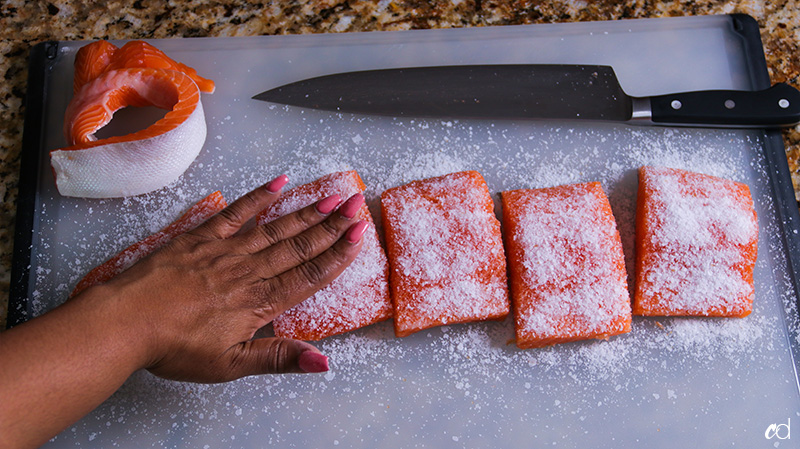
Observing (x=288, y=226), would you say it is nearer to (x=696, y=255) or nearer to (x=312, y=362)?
(x=312, y=362)

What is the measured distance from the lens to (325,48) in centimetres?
211

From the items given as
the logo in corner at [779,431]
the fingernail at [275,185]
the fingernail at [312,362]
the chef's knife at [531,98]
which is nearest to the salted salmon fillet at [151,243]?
the fingernail at [275,185]

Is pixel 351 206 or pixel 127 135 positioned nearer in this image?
pixel 351 206

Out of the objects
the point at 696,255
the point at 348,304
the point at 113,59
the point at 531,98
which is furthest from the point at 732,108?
the point at 113,59

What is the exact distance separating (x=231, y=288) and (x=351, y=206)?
403 millimetres

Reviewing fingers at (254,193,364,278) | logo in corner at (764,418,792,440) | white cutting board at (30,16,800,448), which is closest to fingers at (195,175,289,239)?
fingers at (254,193,364,278)

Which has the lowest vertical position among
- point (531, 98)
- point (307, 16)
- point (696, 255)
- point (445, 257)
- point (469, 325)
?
point (469, 325)

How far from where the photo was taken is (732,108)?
1930 mm

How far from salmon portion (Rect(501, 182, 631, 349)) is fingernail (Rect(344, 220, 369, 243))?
0.48m

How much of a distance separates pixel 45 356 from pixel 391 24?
1590mm

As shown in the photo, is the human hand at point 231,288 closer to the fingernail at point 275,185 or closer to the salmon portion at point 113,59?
the fingernail at point 275,185

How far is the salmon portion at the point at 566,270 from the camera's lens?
1.71 m

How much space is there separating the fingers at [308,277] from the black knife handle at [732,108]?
113 centimetres

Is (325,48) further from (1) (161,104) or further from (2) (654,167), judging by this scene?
(2) (654,167)
